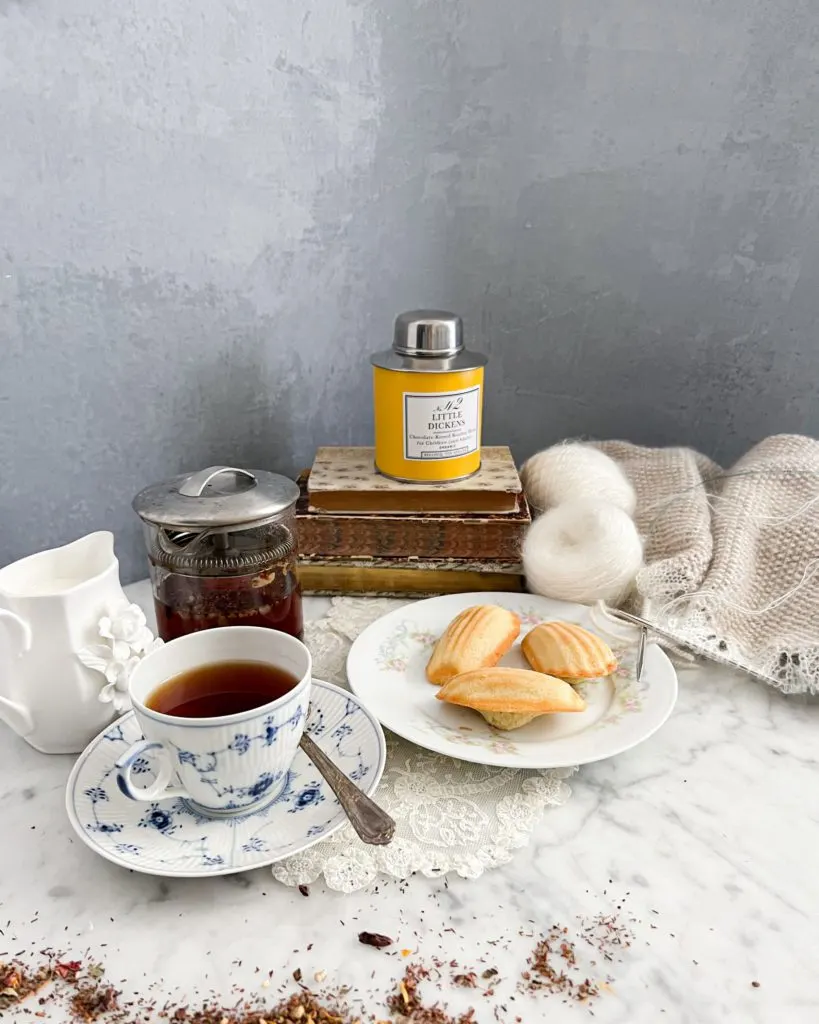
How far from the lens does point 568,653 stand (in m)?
0.62

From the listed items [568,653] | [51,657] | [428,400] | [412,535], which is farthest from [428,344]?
[51,657]

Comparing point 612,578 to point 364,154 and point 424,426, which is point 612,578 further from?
point 364,154

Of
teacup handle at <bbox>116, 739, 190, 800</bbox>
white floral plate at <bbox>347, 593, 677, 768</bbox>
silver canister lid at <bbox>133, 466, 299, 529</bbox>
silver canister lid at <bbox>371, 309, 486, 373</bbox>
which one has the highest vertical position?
silver canister lid at <bbox>371, 309, 486, 373</bbox>

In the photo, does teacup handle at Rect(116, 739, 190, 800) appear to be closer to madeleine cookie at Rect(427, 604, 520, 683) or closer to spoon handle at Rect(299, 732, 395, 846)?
spoon handle at Rect(299, 732, 395, 846)

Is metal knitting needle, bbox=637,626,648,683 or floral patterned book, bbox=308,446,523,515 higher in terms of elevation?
floral patterned book, bbox=308,446,523,515

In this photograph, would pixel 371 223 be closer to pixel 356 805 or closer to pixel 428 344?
pixel 428 344

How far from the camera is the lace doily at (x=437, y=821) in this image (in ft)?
1.56

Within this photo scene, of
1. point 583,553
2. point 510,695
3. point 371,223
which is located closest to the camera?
point 510,695

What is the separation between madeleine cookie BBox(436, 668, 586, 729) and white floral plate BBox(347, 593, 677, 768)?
2cm

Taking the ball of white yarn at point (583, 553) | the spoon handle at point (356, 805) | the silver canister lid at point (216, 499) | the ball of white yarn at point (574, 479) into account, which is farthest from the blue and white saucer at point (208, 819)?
the ball of white yarn at point (574, 479)

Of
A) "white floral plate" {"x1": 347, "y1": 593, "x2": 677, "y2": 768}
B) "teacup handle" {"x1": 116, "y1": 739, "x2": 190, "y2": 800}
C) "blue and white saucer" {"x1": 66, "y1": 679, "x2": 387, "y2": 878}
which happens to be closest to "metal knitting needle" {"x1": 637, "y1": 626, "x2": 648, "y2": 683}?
"white floral plate" {"x1": 347, "y1": 593, "x2": 677, "y2": 768}

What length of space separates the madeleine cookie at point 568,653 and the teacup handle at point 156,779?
0.94 ft

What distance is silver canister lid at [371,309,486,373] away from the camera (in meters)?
0.74

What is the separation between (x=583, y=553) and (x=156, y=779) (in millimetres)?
410
